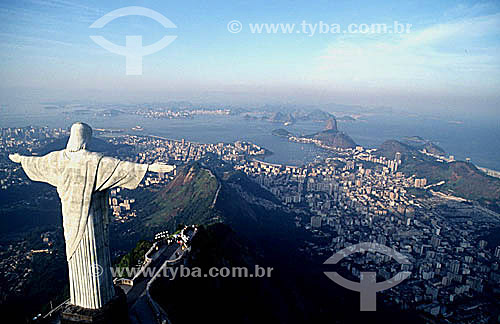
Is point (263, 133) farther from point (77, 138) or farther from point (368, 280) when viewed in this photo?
point (77, 138)

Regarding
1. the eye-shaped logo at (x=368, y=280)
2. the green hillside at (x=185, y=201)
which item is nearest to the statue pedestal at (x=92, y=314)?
the eye-shaped logo at (x=368, y=280)

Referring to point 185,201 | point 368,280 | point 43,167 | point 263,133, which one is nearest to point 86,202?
point 43,167

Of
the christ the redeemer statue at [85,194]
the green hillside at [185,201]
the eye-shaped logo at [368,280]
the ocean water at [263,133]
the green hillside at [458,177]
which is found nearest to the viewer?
the christ the redeemer statue at [85,194]

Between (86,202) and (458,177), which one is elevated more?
(86,202)

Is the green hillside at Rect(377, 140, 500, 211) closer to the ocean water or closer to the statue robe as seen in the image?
the ocean water

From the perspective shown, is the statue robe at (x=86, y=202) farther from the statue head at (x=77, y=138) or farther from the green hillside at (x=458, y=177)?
the green hillside at (x=458, y=177)

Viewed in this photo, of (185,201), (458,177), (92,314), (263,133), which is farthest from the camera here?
(263,133)

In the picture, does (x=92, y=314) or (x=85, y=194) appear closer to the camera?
(x=85, y=194)
